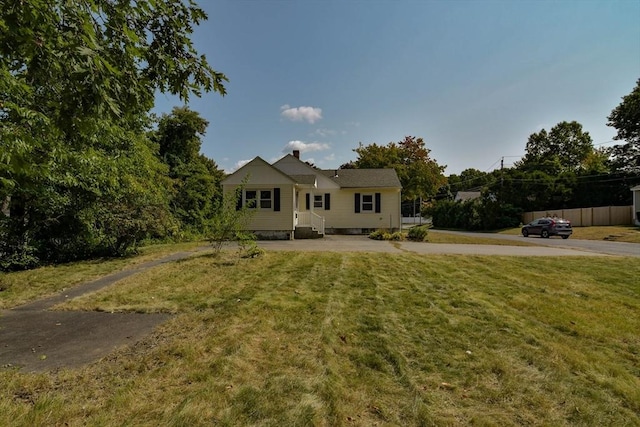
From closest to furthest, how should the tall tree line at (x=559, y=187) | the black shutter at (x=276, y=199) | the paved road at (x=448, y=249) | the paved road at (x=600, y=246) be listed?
the paved road at (x=448, y=249) → the paved road at (x=600, y=246) → the black shutter at (x=276, y=199) → the tall tree line at (x=559, y=187)

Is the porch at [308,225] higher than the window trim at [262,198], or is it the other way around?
the window trim at [262,198]

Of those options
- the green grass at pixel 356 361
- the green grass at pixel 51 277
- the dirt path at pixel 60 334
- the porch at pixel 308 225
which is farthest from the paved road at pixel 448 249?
the dirt path at pixel 60 334

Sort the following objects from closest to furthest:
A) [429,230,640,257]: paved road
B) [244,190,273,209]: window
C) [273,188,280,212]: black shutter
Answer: [429,230,640,257]: paved road
[273,188,280,212]: black shutter
[244,190,273,209]: window

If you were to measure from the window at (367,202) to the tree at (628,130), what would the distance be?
36754 mm

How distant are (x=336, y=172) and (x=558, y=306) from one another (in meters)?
20.9

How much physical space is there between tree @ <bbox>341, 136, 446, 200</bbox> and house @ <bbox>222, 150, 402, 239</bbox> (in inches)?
565

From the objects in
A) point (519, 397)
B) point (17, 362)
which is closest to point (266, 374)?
point (519, 397)

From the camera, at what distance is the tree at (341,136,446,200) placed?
129 ft

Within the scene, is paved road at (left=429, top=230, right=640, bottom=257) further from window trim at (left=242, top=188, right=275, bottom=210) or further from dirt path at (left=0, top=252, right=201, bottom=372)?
dirt path at (left=0, top=252, right=201, bottom=372)

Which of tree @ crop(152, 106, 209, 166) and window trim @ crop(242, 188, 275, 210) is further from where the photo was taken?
tree @ crop(152, 106, 209, 166)

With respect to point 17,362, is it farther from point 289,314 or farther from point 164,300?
point 289,314

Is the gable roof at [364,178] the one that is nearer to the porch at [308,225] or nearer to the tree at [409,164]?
the porch at [308,225]

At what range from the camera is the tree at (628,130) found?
4098 cm

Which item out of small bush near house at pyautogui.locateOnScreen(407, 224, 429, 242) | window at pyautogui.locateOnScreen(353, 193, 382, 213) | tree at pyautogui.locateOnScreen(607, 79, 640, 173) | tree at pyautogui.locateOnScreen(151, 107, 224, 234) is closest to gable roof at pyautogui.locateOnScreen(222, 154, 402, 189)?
window at pyautogui.locateOnScreen(353, 193, 382, 213)
